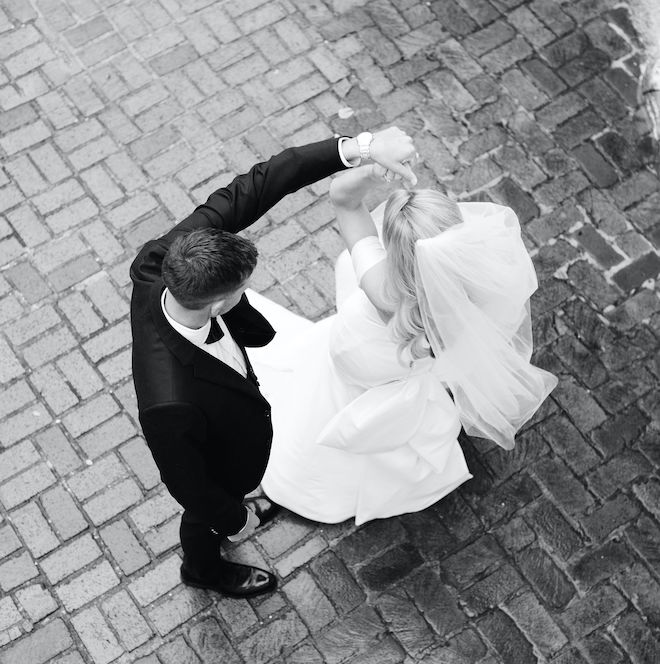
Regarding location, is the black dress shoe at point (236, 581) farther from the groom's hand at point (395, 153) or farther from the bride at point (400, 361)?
the groom's hand at point (395, 153)

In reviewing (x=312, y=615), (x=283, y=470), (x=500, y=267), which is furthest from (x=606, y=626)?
(x=500, y=267)

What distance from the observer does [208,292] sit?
300 cm

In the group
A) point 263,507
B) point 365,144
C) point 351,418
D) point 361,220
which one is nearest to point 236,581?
point 263,507

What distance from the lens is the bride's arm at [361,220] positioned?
11.6 ft

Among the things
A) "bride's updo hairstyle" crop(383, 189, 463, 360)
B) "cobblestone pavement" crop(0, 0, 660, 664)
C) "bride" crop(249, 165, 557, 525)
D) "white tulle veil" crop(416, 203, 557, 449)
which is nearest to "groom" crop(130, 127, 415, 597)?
"bride's updo hairstyle" crop(383, 189, 463, 360)

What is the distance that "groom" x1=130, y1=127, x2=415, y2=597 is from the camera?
120 inches

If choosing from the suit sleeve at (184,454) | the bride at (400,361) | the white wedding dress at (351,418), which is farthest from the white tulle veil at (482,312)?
the suit sleeve at (184,454)

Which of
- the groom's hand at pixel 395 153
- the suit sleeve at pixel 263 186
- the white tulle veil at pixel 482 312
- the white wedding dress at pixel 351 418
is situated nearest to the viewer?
the white tulle veil at pixel 482 312

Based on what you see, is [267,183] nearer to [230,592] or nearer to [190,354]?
[190,354]

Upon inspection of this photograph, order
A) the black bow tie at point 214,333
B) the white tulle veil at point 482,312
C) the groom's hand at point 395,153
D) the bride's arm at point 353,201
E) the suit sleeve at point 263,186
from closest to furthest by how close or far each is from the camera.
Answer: the white tulle veil at point 482,312 < the black bow tie at point 214,333 < the groom's hand at point 395,153 < the suit sleeve at point 263,186 < the bride's arm at point 353,201

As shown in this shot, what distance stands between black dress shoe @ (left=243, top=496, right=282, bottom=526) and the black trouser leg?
41cm

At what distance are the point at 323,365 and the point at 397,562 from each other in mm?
1132

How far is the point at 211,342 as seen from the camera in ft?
11.0

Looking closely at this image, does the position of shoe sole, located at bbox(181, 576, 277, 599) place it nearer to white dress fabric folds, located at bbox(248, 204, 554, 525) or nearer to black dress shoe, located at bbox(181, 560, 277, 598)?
black dress shoe, located at bbox(181, 560, 277, 598)
